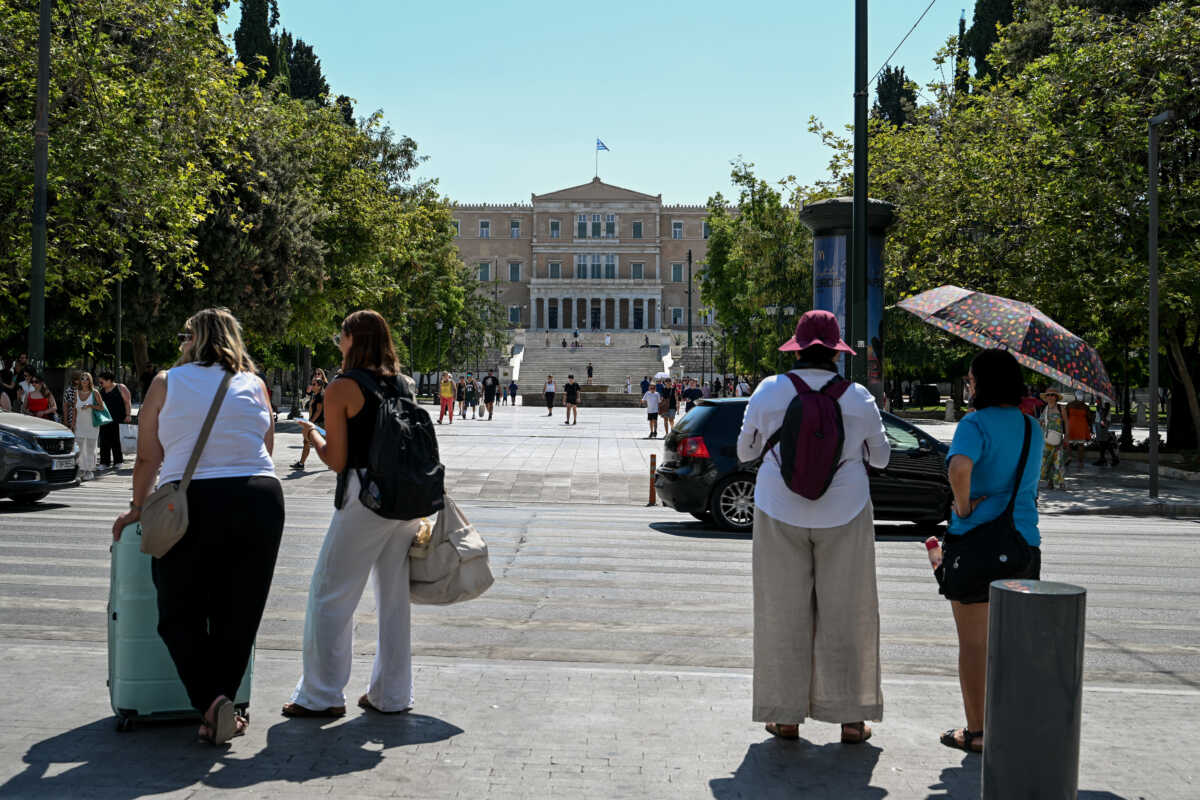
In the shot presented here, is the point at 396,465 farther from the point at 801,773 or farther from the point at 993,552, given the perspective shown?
the point at 993,552

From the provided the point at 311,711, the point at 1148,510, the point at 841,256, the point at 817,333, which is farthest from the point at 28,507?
the point at 1148,510

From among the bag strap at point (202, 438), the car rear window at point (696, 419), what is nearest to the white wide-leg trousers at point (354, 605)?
the bag strap at point (202, 438)

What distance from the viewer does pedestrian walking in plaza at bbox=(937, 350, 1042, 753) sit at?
4785 millimetres

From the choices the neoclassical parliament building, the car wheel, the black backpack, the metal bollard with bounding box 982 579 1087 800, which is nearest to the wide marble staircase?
the neoclassical parliament building

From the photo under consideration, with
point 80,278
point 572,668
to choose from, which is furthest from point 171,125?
point 572,668

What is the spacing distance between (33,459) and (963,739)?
1126 cm

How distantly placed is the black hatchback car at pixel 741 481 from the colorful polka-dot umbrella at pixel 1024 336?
5.76 metres

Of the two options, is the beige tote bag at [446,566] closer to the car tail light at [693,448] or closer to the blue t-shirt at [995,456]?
the blue t-shirt at [995,456]

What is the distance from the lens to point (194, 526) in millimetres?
4617

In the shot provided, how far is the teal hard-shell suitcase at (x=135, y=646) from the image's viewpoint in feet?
15.8

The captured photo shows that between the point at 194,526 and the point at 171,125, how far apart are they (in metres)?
18.4

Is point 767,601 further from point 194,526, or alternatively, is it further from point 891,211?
point 891,211

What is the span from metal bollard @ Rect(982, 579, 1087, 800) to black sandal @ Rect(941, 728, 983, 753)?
3.75ft

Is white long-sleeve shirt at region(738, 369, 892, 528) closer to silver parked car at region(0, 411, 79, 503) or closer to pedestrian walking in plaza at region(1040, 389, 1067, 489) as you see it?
silver parked car at region(0, 411, 79, 503)
